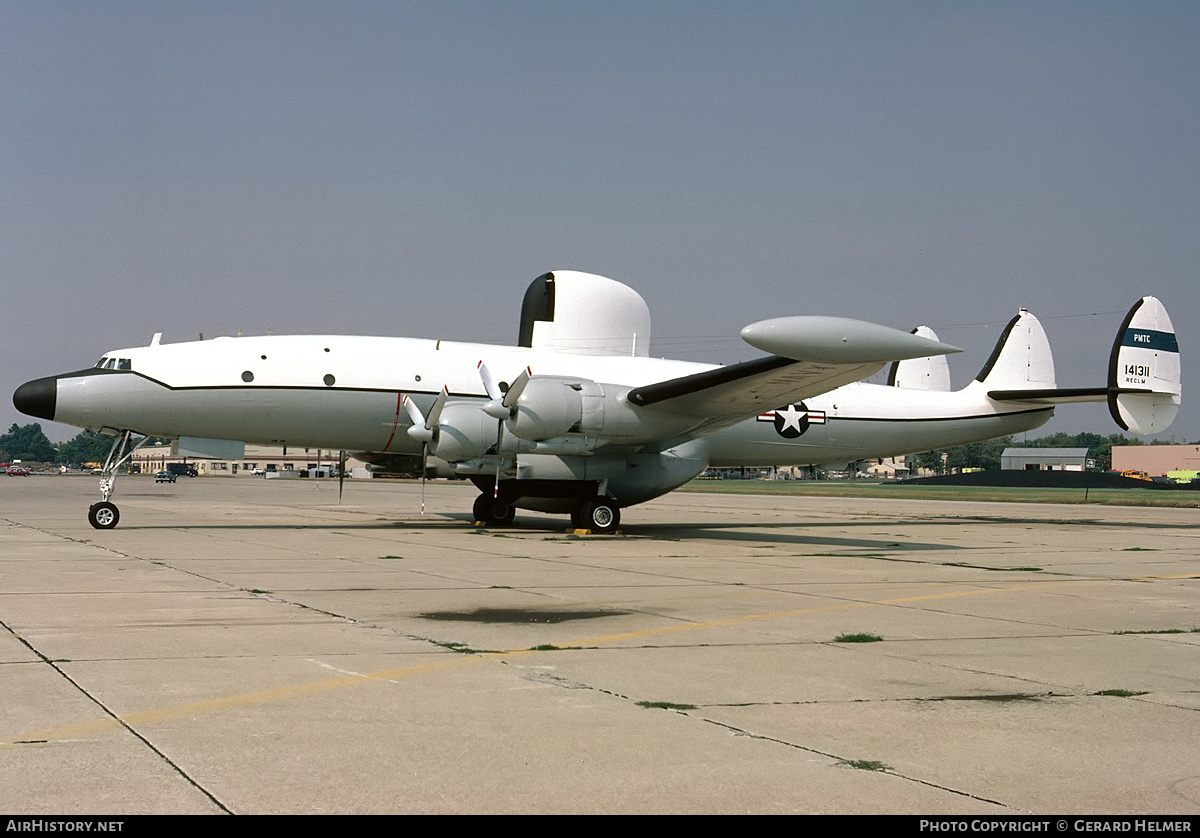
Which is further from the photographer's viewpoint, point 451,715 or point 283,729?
point 451,715

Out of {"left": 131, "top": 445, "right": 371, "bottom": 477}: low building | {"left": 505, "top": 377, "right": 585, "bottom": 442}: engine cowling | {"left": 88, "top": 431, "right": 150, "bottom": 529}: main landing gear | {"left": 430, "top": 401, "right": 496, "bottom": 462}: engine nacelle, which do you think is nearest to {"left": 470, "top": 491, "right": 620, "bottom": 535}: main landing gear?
{"left": 505, "top": 377, "right": 585, "bottom": 442}: engine cowling

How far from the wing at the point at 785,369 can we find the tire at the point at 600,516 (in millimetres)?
2456

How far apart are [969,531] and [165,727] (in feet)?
80.1

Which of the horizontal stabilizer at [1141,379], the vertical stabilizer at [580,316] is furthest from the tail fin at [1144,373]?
the vertical stabilizer at [580,316]

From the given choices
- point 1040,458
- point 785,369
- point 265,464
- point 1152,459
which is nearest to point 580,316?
point 785,369

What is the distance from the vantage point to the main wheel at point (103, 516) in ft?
70.1

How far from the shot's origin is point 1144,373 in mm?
28656

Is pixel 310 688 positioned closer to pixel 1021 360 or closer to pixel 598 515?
pixel 598 515

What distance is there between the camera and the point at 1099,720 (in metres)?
6.05

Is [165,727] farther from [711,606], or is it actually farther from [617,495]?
[617,495]

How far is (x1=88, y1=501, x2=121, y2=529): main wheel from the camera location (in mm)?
21359

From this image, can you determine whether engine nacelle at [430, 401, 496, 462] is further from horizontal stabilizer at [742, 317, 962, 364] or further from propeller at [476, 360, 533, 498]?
horizontal stabilizer at [742, 317, 962, 364]

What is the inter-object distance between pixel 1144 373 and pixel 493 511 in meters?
18.0
